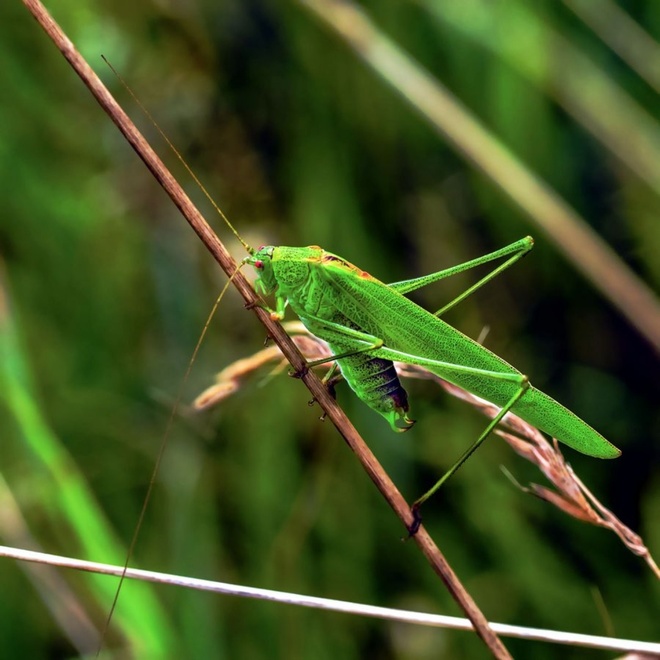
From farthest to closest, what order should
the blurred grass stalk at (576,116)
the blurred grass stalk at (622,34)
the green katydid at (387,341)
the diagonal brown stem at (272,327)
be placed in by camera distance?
the blurred grass stalk at (622,34)
the blurred grass stalk at (576,116)
the green katydid at (387,341)
the diagonal brown stem at (272,327)

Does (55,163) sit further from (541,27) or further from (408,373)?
(541,27)

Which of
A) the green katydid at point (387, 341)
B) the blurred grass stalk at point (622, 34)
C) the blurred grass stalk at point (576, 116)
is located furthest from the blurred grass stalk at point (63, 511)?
the blurred grass stalk at point (622, 34)

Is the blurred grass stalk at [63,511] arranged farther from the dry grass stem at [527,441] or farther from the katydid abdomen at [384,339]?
the katydid abdomen at [384,339]

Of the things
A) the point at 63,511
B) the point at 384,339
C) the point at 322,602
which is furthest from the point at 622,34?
the point at 63,511

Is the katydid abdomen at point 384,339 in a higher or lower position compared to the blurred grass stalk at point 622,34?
lower

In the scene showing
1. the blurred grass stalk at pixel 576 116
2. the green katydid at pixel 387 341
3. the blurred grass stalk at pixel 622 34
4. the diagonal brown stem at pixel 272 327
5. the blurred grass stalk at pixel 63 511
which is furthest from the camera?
the blurred grass stalk at pixel 622 34

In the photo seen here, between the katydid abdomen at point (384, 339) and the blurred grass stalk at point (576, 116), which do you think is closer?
the katydid abdomen at point (384, 339)
